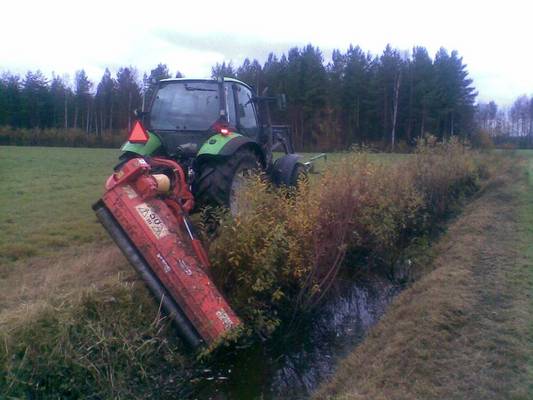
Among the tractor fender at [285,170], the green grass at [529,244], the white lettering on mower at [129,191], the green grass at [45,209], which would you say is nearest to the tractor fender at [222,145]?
the white lettering on mower at [129,191]

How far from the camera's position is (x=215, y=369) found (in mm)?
5305

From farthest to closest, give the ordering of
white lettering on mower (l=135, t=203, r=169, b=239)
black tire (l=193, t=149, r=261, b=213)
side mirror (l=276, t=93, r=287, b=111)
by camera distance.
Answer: side mirror (l=276, t=93, r=287, b=111) < black tire (l=193, t=149, r=261, b=213) < white lettering on mower (l=135, t=203, r=169, b=239)

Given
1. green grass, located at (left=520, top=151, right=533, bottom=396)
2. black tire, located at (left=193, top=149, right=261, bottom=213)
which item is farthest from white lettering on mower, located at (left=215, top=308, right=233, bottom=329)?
green grass, located at (left=520, top=151, right=533, bottom=396)

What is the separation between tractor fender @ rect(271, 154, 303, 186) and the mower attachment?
3.40 meters

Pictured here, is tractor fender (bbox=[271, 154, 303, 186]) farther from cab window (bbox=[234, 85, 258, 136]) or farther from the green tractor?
cab window (bbox=[234, 85, 258, 136])

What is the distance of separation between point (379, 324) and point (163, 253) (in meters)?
2.53

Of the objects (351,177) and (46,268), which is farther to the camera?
(351,177)

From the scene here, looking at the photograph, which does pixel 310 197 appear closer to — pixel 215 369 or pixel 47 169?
pixel 215 369

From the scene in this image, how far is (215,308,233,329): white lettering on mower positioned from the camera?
5043 mm

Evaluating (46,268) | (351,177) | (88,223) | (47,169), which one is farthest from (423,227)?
(47,169)

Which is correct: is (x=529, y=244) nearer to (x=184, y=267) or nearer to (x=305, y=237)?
(x=305, y=237)

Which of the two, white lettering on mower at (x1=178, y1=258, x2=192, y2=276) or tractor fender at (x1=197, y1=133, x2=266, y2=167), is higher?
tractor fender at (x1=197, y1=133, x2=266, y2=167)

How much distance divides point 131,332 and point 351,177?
3762 millimetres

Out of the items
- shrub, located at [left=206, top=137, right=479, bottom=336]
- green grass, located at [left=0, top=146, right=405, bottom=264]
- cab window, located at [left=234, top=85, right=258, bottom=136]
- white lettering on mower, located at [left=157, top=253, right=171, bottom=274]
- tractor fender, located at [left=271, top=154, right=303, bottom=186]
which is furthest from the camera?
tractor fender, located at [left=271, top=154, right=303, bottom=186]
